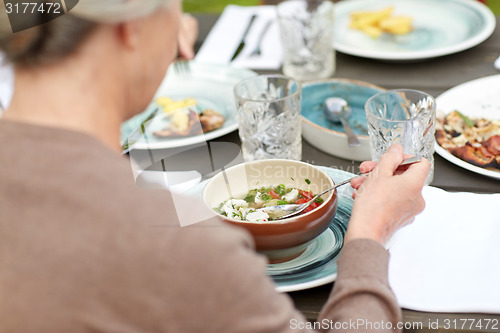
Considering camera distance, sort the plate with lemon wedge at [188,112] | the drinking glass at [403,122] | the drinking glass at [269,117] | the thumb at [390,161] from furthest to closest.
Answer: the plate with lemon wedge at [188,112]
the drinking glass at [269,117]
the drinking glass at [403,122]
the thumb at [390,161]

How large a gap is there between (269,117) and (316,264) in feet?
1.28

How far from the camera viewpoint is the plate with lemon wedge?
132 centimetres

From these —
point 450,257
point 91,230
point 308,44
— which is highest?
point 91,230

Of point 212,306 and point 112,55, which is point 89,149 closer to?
point 112,55

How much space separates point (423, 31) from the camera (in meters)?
1.78

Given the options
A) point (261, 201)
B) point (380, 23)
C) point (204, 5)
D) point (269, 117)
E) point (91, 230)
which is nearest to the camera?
point (91, 230)

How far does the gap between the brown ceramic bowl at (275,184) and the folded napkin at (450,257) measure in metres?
0.14

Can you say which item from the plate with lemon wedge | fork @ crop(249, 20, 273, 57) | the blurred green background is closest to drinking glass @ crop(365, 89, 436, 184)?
the plate with lemon wedge

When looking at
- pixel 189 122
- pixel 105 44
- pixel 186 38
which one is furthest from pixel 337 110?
pixel 105 44

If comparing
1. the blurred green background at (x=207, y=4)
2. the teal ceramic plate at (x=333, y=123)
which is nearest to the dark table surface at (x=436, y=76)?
the teal ceramic plate at (x=333, y=123)

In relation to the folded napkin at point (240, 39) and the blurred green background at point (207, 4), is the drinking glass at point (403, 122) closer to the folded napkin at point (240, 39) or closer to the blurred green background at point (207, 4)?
the folded napkin at point (240, 39)

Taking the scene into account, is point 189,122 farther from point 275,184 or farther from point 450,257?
point 450,257

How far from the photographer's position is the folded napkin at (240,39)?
1741mm

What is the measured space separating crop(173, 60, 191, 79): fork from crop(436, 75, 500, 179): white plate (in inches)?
27.5
